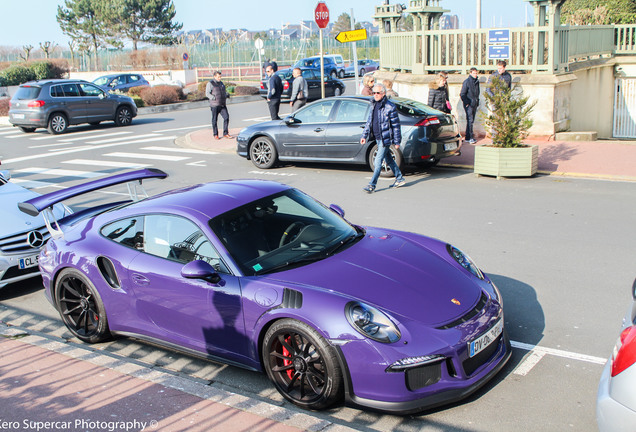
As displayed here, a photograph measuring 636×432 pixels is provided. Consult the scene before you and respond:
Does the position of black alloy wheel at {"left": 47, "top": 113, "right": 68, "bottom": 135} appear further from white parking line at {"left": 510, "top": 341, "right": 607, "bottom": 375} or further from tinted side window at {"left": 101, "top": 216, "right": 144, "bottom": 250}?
white parking line at {"left": 510, "top": 341, "right": 607, "bottom": 375}

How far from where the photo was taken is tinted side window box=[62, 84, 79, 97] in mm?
23016

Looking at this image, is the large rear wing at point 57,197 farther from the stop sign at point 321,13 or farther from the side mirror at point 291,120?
the stop sign at point 321,13

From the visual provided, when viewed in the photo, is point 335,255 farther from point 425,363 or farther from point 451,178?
point 451,178

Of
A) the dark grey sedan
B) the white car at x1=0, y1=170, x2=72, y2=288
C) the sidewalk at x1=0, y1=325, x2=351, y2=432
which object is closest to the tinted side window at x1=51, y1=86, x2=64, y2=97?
the dark grey sedan

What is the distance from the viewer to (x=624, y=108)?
21.5 meters

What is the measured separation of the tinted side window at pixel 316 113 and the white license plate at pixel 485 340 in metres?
9.14

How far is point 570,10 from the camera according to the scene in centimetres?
3459

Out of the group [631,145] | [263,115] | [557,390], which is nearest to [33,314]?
[557,390]

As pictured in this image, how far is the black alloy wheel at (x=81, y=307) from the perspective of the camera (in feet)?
Answer: 19.6

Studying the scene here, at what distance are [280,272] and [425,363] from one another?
51.3 inches

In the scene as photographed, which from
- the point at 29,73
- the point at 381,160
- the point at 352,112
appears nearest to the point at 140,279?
the point at 381,160

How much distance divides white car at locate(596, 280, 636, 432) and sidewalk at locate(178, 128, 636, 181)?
9267 mm

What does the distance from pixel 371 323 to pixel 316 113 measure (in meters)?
9.75

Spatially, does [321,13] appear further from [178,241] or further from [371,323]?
[371,323]
